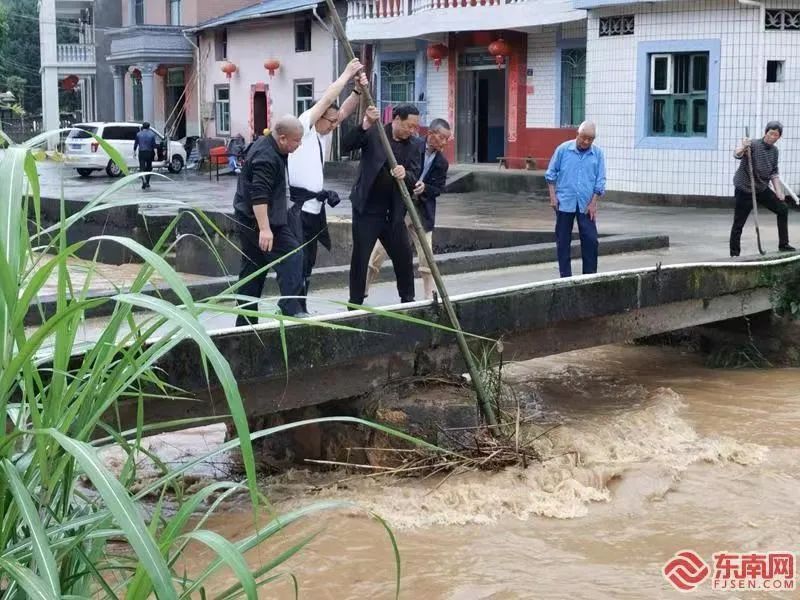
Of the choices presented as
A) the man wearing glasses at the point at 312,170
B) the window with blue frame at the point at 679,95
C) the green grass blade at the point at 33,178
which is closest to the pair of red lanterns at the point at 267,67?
the window with blue frame at the point at 679,95

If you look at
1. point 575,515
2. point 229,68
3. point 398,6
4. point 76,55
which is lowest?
point 575,515

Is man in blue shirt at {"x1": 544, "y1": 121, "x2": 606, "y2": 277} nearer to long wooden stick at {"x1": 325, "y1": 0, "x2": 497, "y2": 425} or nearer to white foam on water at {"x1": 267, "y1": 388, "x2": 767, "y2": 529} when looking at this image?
white foam on water at {"x1": 267, "y1": 388, "x2": 767, "y2": 529}

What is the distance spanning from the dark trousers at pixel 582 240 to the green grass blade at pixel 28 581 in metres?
7.77

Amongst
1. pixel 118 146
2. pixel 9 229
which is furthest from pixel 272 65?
pixel 9 229

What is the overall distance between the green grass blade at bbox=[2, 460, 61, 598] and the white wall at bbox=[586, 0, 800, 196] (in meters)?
16.7

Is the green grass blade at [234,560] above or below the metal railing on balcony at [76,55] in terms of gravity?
below

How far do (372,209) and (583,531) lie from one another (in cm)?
275

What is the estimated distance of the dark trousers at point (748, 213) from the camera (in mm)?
11320

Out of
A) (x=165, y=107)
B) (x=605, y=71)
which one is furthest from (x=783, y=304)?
(x=165, y=107)

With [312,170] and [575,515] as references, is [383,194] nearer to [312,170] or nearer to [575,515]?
[312,170]

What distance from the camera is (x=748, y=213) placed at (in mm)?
11672

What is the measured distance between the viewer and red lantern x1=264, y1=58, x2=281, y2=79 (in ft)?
103

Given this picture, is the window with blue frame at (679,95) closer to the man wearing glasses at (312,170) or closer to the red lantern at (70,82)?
the man wearing glasses at (312,170)

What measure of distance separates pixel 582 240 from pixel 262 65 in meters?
24.5
